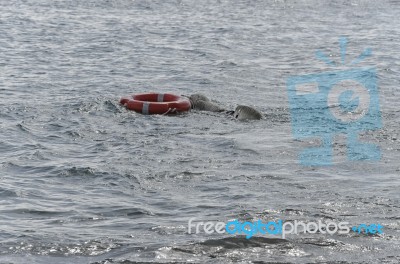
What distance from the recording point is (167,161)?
1262 centimetres

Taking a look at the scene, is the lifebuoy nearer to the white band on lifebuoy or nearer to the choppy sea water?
the white band on lifebuoy

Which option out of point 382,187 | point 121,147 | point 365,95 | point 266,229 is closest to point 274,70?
point 365,95

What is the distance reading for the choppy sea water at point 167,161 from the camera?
29.8ft

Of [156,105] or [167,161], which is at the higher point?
[156,105]

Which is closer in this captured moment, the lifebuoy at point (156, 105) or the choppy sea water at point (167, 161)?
the choppy sea water at point (167, 161)

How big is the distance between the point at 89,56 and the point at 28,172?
41.3ft

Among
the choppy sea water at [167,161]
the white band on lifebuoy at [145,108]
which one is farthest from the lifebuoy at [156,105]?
the choppy sea water at [167,161]

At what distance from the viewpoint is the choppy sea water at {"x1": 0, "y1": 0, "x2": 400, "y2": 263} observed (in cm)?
909

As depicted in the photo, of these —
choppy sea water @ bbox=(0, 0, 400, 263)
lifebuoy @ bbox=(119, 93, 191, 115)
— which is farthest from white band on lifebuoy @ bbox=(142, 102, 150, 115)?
choppy sea water @ bbox=(0, 0, 400, 263)

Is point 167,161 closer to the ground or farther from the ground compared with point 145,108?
closer to the ground

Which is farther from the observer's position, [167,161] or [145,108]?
[145,108]

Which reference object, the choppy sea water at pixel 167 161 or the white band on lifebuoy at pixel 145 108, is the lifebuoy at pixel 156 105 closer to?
Result: the white band on lifebuoy at pixel 145 108

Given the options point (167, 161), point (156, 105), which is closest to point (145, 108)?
point (156, 105)

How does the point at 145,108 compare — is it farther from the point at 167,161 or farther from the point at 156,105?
the point at 167,161
